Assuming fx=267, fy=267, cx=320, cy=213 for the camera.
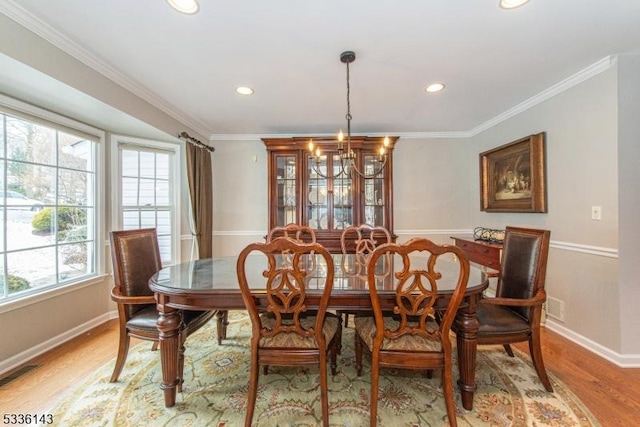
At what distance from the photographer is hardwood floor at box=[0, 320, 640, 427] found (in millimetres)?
1587

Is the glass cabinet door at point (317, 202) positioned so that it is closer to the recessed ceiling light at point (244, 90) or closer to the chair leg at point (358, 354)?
the recessed ceiling light at point (244, 90)

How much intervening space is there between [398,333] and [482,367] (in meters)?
1.10

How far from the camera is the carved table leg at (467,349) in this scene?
1.51 m

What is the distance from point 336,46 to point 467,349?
2.08 meters

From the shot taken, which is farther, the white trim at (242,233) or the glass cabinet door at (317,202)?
the white trim at (242,233)

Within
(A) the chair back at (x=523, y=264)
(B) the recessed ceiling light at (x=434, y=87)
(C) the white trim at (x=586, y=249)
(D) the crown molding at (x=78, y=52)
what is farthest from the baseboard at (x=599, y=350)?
(D) the crown molding at (x=78, y=52)

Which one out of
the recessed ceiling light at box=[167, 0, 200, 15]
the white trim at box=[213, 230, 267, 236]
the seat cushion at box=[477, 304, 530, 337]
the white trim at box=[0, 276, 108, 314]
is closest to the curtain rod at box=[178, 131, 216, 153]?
the white trim at box=[213, 230, 267, 236]

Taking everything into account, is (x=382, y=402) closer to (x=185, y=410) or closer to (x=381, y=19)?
(x=185, y=410)

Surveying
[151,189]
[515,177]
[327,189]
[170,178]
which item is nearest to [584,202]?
[515,177]

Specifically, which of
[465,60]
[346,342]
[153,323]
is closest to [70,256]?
[153,323]

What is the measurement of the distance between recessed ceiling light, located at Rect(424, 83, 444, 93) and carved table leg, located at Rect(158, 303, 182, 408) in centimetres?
270

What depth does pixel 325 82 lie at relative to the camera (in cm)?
235

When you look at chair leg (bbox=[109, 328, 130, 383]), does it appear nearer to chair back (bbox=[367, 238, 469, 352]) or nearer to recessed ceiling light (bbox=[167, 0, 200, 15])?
chair back (bbox=[367, 238, 469, 352])

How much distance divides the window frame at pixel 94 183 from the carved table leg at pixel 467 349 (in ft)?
10.4
